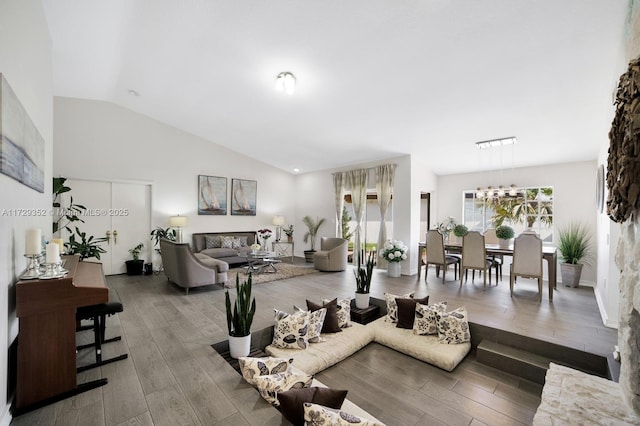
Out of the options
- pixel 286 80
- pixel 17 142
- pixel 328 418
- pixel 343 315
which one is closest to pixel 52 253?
pixel 17 142

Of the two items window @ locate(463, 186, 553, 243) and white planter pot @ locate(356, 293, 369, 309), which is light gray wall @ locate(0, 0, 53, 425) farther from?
window @ locate(463, 186, 553, 243)

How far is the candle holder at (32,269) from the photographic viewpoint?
1.90 m

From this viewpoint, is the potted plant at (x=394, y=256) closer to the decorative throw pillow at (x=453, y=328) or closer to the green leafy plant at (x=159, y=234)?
the decorative throw pillow at (x=453, y=328)

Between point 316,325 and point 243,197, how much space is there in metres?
5.36

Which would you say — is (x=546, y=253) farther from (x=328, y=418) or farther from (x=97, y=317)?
(x=97, y=317)

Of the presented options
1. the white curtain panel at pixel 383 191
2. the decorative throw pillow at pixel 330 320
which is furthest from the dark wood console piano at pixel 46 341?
the white curtain panel at pixel 383 191

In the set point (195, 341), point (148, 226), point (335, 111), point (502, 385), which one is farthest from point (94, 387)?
point (148, 226)

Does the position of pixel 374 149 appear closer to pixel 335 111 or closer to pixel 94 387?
pixel 335 111

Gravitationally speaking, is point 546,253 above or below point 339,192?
below

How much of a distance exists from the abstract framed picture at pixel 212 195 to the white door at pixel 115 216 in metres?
1.14

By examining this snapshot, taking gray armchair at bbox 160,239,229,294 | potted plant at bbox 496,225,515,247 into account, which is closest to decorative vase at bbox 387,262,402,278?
potted plant at bbox 496,225,515,247

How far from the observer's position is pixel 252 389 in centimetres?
191

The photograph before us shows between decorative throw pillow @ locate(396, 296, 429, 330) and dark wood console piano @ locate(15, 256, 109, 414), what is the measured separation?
3.04 meters

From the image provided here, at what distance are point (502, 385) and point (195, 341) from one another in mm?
2991
